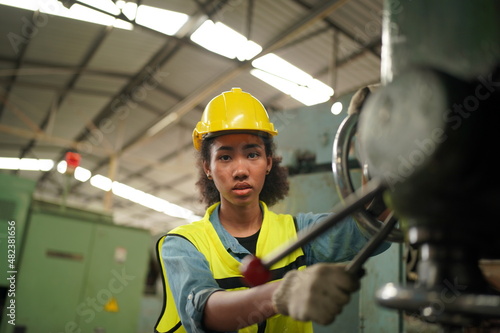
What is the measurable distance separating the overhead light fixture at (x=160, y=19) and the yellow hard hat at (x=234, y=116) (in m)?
3.20

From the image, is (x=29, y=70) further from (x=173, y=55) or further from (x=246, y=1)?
(x=246, y=1)

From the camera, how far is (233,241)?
3.95 feet

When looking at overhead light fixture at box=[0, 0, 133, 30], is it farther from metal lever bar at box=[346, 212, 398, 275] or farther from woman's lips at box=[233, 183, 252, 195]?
metal lever bar at box=[346, 212, 398, 275]

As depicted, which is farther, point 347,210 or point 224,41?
point 224,41

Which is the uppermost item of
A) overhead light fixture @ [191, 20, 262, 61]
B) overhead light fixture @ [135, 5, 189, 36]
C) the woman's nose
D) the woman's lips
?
overhead light fixture @ [135, 5, 189, 36]

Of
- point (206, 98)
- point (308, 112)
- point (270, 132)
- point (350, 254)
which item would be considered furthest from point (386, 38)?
point (206, 98)

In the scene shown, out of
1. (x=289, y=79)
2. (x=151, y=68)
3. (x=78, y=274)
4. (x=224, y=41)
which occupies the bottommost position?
(x=78, y=274)

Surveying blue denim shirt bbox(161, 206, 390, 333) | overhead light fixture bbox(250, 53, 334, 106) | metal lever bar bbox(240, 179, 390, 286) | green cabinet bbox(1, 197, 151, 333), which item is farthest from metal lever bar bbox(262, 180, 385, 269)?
overhead light fixture bbox(250, 53, 334, 106)

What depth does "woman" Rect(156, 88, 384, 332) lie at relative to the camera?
2.84 feet

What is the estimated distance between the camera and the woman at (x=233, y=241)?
0.87 m

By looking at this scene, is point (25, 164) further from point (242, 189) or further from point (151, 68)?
point (242, 189)

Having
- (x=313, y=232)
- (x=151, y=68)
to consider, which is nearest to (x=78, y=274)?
(x=313, y=232)

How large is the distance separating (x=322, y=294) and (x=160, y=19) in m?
4.36

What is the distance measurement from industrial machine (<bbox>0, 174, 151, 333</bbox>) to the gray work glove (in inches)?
102
